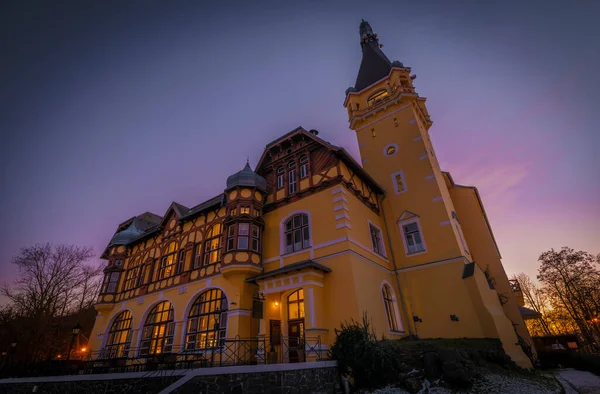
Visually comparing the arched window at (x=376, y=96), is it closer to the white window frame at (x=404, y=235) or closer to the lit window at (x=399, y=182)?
the lit window at (x=399, y=182)

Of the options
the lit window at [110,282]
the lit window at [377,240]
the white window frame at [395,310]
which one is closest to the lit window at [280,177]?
the lit window at [377,240]

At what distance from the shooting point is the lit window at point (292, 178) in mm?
19330

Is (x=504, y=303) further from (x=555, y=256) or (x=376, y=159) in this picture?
(x=555, y=256)

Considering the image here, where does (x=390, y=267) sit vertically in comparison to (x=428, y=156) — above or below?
below

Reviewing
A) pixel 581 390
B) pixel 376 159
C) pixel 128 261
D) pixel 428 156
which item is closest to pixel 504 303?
pixel 581 390

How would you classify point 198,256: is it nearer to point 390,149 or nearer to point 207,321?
point 207,321

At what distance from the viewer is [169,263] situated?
23.0 m

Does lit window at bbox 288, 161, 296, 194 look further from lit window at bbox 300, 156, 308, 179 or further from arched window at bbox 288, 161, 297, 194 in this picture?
lit window at bbox 300, 156, 308, 179

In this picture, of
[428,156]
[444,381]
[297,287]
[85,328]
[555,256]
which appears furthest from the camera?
[85,328]

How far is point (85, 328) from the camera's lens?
3944 centimetres

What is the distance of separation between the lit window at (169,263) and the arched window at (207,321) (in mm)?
4414

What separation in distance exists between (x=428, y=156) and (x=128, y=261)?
26948 millimetres

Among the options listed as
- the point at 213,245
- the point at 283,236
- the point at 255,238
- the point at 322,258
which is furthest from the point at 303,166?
the point at 213,245

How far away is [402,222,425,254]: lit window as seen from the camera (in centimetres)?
1870
